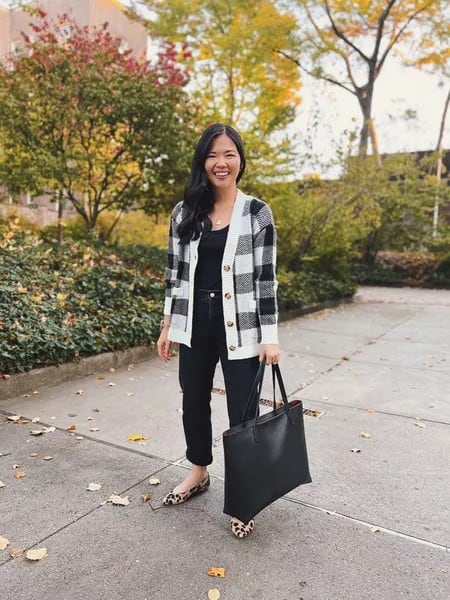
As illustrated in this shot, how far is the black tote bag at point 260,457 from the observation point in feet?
6.77

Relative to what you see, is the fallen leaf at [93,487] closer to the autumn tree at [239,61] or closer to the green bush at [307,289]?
the green bush at [307,289]

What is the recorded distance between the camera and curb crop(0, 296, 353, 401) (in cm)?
404

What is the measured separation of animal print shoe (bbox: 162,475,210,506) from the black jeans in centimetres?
14

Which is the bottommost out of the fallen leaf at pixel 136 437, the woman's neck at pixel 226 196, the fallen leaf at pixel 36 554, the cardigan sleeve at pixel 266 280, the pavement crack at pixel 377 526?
the pavement crack at pixel 377 526

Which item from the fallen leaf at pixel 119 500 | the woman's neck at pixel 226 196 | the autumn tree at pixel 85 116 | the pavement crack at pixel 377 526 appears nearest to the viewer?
the pavement crack at pixel 377 526

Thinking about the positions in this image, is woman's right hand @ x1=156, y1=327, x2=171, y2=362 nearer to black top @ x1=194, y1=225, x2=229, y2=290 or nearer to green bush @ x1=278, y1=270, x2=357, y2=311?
black top @ x1=194, y1=225, x2=229, y2=290

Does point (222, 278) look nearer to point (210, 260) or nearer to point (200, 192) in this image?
point (210, 260)

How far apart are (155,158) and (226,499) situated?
666 cm

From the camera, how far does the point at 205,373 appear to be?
244cm

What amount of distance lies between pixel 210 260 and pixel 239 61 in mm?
9567

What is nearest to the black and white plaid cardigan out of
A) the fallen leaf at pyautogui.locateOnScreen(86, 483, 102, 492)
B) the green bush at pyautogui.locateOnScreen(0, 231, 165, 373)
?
the fallen leaf at pyautogui.locateOnScreen(86, 483, 102, 492)

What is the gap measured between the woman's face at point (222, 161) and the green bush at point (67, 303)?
8.35 feet

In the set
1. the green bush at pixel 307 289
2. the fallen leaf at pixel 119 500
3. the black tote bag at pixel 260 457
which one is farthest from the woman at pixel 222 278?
the green bush at pixel 307 289

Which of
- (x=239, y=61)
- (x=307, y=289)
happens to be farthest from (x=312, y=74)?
(x=307, y=289)
